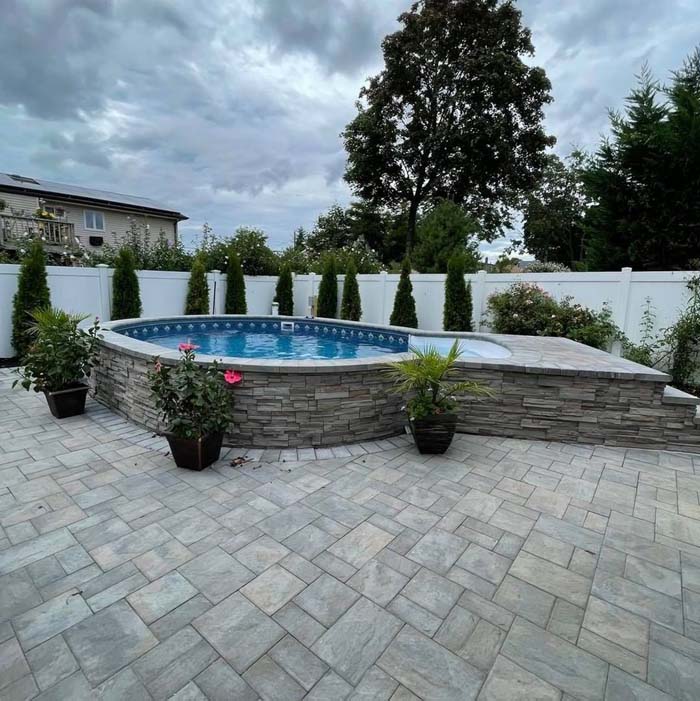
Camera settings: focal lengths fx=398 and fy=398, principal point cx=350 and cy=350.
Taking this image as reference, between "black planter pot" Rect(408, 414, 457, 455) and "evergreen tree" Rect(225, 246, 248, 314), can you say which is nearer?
"black planter pot" Rect(408, 414, 457, 455)

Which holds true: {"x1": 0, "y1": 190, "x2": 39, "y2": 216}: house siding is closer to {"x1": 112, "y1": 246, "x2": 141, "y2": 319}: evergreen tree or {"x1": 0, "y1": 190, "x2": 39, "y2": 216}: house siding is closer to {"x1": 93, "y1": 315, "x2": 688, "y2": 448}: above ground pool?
{"x1": 112, "y1": 246, "x2": 141, "y2": 319}: evergreen tree

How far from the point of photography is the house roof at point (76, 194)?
1664 centimetres

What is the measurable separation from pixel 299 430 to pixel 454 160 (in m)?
18.0

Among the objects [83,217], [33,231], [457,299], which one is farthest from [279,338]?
[83,217]

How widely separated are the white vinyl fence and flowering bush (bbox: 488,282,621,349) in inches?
7.4

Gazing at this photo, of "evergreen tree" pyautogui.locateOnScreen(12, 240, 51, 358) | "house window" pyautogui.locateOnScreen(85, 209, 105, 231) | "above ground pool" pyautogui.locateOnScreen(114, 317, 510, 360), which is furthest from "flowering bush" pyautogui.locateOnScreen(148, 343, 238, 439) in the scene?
"house window" pyautogui.locateOnScreen(85, 209, 105, 231)

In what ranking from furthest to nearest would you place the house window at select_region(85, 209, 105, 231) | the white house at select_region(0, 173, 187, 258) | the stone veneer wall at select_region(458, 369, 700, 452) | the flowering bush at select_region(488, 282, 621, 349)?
the house window at select_region(85, 209, 105, 231) → the white house at select_region(0, 173, 187, 258) → the flowering bush at select_region(488, 282, 621, 349) → the stone veneer wall at select_region(458, 369, 700, 452)

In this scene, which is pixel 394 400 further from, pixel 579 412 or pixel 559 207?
pixel 559 207

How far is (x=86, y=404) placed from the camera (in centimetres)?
522

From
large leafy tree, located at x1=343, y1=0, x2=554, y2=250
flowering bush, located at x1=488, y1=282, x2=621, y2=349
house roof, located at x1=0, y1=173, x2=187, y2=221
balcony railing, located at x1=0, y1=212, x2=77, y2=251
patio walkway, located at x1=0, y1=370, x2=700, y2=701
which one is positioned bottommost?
patio walkway, located at x1=0, y1=370, x2=700, y2=701

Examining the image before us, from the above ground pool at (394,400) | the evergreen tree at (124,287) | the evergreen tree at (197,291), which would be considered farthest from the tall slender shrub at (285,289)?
the above ground pool at (394,400)

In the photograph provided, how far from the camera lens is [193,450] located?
334 centimetres

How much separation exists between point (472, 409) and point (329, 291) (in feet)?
28.2

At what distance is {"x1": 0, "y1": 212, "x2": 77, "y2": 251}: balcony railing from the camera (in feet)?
34.1
